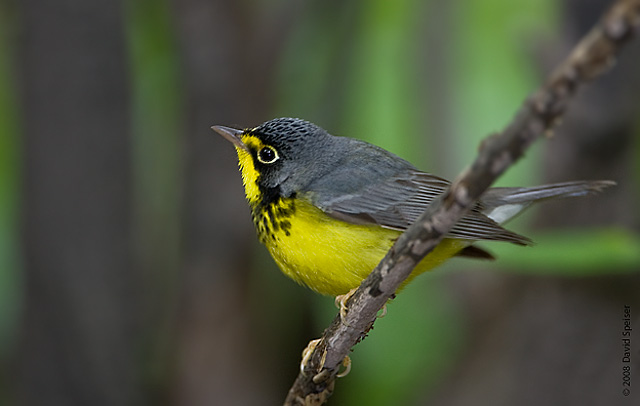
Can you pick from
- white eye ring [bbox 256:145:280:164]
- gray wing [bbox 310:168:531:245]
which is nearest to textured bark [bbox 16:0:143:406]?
white eye ring [bbox 256:145:280:164]

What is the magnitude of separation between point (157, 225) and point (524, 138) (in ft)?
16.5

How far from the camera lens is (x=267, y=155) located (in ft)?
10.9

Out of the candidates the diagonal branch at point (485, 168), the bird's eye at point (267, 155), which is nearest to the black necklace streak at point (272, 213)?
the bird's eye at point (267, 155)

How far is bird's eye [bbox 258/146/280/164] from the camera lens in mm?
3311

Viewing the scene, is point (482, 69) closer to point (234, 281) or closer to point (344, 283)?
point (234, 281)

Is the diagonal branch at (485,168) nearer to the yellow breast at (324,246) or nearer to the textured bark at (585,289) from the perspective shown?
the yellow breast at (324,246)

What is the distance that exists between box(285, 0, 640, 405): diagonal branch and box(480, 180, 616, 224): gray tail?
3.39 feet

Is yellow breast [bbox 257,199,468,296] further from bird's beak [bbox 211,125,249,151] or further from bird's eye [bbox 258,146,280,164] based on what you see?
bird's beak [bbox 211,125,249,151]

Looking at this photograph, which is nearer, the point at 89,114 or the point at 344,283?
the point at 344,283

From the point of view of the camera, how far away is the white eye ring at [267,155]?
10.9 ft

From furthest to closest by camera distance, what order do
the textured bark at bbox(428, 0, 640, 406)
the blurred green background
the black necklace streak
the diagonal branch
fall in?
1. the blurred green background
2. the textured bark at bbox(428, 0, 640, 406)
3. the black necklace streak
4. the diagonal branch

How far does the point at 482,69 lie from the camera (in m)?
8.26

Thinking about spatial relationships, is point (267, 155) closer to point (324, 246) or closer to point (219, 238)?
point (324, 246)

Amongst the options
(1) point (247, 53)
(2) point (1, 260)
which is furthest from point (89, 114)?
(2) point (1, 260)
